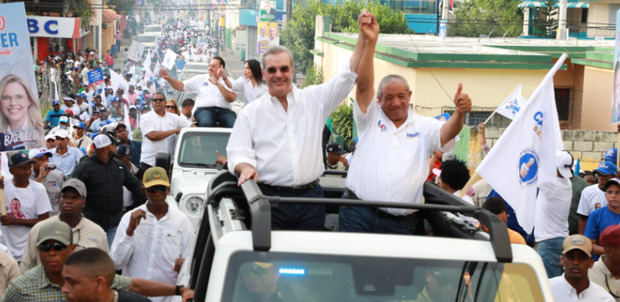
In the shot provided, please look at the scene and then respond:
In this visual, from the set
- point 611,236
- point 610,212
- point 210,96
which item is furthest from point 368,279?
point 210,96

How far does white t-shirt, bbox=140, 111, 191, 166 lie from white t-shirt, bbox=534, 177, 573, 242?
6134mm

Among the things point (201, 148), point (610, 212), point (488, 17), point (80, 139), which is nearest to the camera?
point (610, 212)

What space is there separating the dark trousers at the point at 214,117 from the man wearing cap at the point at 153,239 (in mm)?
5209

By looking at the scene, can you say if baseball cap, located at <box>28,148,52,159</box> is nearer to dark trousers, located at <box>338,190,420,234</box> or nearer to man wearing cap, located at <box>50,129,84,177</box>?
man wearing cap, located at <box>50,129,84,177</box>

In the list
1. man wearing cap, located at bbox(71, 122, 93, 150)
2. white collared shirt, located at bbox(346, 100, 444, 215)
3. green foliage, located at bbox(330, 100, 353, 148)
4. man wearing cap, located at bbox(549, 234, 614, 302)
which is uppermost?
white collared shirt, located at bbox(346, 100, 444, 215)

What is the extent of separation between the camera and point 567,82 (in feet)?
98.9

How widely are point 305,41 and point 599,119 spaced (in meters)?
38.0

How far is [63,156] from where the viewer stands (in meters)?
12.5

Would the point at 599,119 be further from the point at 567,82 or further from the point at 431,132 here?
the point at 431,132

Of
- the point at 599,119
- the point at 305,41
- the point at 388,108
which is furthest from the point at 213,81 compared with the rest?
the point at 305,41

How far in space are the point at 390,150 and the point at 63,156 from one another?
847 centimetres

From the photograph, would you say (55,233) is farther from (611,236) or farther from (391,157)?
(611,236)

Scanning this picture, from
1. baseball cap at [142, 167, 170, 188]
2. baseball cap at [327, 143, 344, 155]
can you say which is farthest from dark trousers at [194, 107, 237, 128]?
baseball cap at [142, 167, 170, 188]

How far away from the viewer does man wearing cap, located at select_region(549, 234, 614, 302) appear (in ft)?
20.0
